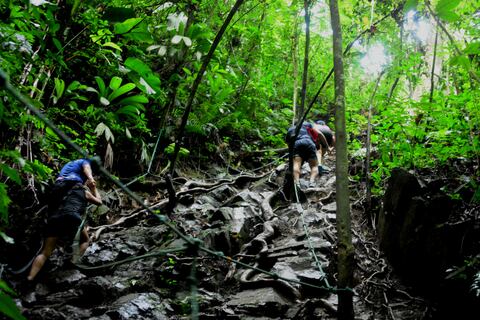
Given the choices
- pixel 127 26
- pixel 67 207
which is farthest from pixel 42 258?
pixel 127 26

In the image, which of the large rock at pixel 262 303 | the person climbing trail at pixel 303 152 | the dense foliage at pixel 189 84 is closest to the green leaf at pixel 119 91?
the dense foliage at pixel 189 84

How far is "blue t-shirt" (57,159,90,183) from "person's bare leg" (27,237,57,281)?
81cm

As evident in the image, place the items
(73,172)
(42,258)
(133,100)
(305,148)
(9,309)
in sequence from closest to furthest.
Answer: (9,309), (42,258), (73,172), (133,100), (305,148)

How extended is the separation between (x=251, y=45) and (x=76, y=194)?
7638 mm

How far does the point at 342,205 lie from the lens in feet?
9.86

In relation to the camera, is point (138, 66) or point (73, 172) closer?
point (73, 172)

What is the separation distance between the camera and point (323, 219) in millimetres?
5910

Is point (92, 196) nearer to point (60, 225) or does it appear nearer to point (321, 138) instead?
point (60, 225)

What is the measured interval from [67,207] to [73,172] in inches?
19.8

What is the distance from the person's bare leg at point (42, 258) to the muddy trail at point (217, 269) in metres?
0.14

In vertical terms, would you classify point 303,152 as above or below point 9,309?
above

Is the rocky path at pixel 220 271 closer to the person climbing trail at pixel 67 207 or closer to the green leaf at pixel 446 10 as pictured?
the person climbing trail at pixel 67 207

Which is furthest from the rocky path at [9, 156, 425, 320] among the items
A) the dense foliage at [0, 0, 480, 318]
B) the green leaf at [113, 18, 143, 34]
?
the green leaf at [113, 18, 143, 34]

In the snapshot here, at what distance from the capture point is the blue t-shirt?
4.67m
